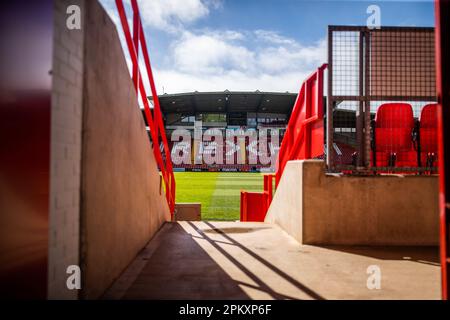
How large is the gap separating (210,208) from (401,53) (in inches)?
324

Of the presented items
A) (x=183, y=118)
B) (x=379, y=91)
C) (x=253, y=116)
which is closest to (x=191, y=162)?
(x=183, y=118)

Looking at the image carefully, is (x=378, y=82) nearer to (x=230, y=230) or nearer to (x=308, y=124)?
(x=308, y=124)

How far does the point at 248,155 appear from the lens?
42.2 meters

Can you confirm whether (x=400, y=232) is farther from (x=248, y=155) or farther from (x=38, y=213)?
(x=248, y=155)

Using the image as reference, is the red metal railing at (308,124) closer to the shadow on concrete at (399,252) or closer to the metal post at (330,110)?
the metal post at (330,110)

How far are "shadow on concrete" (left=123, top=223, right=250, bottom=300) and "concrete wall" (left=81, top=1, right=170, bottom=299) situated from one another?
0.93ft

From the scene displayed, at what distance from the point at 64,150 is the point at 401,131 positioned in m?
4.82

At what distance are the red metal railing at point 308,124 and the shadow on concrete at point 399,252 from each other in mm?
1377

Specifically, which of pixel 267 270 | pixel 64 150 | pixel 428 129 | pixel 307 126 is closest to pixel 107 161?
pixel 64 150

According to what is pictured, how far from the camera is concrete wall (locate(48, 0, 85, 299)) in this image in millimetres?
1972

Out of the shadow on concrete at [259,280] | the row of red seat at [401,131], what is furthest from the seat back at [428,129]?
the shadow on concrete at [259,280]

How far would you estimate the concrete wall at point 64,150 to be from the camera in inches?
77.6

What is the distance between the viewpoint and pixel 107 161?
8.90ft

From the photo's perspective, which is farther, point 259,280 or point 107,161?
point 259,280
